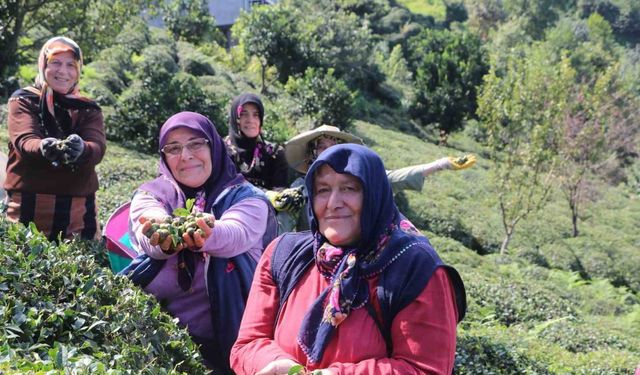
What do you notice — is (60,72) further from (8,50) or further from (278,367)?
(8,50)

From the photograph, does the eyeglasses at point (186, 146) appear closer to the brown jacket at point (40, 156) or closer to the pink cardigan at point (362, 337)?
the pink cardigan at point (362, 337)

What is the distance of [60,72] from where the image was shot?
3.66 meters

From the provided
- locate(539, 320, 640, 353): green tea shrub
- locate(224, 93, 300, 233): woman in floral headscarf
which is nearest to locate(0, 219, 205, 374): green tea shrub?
locate(224, 93, 300, 233): woman in floral headscarf

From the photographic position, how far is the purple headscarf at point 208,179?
2.83 meters

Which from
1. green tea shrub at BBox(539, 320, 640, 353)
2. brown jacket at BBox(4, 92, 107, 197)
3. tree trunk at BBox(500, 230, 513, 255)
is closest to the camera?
brown jacket at BBox(4, 92, 107, 197)

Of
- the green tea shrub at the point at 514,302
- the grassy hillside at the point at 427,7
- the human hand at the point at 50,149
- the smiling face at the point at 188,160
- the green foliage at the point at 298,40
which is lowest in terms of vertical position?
the green tea shrub at the point at 514,302

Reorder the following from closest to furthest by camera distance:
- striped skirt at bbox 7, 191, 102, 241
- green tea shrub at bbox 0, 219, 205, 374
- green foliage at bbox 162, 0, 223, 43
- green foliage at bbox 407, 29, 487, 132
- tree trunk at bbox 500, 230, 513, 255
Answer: green tea shrub at bbox 0, 219, 205, 374
striped skirt at bbox 7, 191, 102, 241
tree trunk at bbox 500, 230, 513, 255
green foliage at bbox 407, 29, 487, 132
green foliage at bbox 162, 0, 223, 43

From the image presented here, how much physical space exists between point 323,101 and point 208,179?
52.6 feet

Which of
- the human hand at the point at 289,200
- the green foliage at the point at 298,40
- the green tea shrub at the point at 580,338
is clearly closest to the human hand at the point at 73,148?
the human hand at the point at 289,200

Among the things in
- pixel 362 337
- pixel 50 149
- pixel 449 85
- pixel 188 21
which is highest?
pixel 188 21

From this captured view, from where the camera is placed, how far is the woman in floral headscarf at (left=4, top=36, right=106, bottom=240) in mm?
3643

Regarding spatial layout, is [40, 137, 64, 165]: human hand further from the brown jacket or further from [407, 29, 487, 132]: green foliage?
[407, 29, 487, 132]: green foliage

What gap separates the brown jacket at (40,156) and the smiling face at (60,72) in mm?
158

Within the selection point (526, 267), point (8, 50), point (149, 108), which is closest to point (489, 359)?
point (149, 108)
